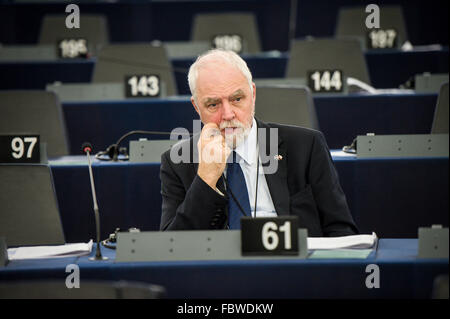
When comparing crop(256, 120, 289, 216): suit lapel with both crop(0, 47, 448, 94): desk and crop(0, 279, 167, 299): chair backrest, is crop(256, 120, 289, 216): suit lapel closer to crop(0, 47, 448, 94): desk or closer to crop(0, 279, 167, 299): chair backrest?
crop(0, 279, 167, 299): chair backrest

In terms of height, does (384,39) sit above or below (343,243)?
above

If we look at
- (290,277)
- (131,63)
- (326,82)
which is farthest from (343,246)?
(131,63)

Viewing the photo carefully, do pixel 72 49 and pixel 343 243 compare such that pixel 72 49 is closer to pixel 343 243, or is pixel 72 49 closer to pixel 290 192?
pixel 290 192

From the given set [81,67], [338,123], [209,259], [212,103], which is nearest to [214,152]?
[212,103]

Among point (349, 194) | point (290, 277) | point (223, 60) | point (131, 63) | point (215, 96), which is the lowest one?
point (349, 194)

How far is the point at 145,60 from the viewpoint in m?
5.53

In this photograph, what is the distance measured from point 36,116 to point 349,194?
1606 millimetres

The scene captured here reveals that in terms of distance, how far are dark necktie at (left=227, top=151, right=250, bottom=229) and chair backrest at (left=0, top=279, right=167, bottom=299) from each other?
95 cm

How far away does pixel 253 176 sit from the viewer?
252 centimetres

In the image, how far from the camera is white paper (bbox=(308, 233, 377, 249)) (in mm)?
2137

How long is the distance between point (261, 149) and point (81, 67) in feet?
12.2

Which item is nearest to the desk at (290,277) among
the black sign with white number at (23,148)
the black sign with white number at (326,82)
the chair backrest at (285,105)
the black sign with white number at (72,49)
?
the black sign with white number at (23,148)

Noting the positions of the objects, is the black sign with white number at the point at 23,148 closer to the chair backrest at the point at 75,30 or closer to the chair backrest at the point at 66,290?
the chair backrest at the point at 66,290

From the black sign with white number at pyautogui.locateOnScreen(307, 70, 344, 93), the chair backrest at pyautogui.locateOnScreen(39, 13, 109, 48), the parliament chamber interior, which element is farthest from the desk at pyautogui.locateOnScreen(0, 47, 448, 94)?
the black sign with white number at pyautogui.locateOnScreen(307, 70, 344, 93)
